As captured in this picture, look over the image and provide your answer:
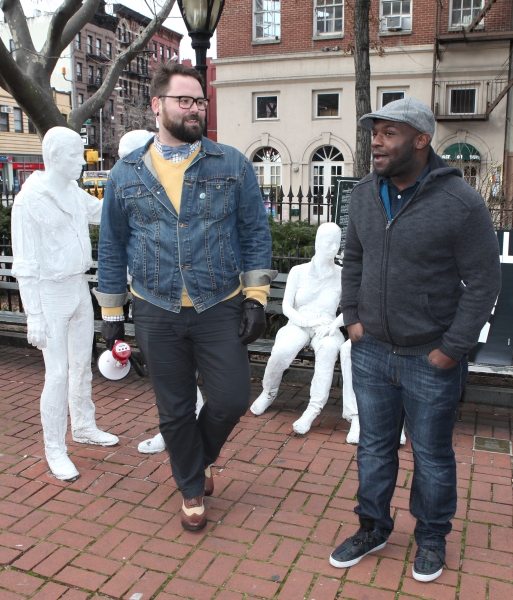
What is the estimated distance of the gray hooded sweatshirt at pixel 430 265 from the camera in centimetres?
249

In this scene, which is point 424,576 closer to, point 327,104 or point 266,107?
point 327,104

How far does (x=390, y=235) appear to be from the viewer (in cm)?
262

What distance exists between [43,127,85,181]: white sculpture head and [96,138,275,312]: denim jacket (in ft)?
2.45

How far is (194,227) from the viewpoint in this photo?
3021 mm

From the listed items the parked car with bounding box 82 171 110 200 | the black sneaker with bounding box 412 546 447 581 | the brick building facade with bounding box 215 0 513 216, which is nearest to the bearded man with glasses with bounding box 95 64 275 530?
the black sneaker with bounding box 412 546 447 581

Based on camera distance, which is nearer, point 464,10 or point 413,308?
point 413,308

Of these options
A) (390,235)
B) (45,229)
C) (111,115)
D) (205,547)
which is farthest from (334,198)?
(111,115)

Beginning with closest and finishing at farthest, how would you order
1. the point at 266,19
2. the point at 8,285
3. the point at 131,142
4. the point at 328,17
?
1. the point at 131,142
2. the point at 8,285
3. the point at 328,17
4. the point at 266,19

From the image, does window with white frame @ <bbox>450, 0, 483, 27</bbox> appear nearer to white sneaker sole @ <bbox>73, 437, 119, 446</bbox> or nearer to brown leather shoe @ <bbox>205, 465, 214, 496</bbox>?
white sneaker sole @ <bbox>73, 437, 119, 446</bbox>

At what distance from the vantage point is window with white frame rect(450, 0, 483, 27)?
22.9 metres

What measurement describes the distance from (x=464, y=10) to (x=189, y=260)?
77.9 ft

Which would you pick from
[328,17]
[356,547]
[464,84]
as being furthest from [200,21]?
[328,17]

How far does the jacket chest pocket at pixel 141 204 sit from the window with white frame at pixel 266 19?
23.9m

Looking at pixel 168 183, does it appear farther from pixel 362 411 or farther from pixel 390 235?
pixel 362 411
